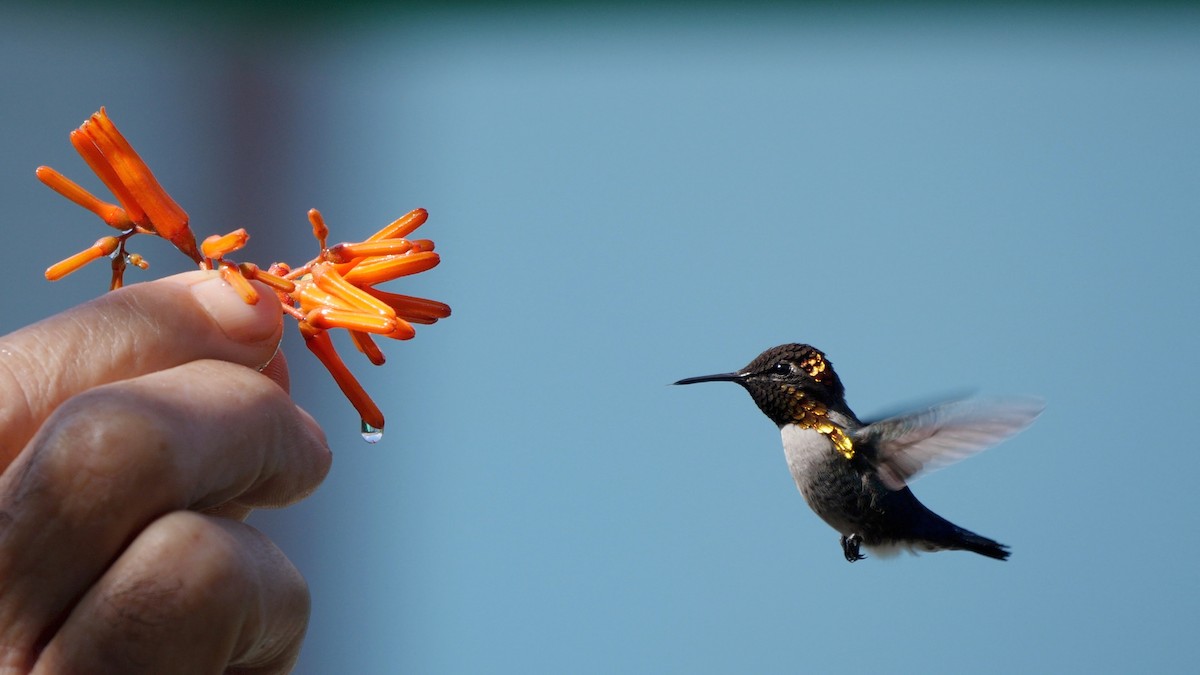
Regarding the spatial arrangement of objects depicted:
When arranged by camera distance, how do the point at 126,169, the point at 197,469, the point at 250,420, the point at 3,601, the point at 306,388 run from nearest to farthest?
the point at 3,601
the point at 197,469
the point at 250,420
the point at 126,169
the point at 306,388

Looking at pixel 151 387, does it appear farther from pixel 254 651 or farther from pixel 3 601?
pixel 254 651

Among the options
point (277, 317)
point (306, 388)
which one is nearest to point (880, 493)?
point (277, 317)

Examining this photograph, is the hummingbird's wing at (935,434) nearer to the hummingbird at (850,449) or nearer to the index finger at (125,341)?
the hummingbird at (850,449)

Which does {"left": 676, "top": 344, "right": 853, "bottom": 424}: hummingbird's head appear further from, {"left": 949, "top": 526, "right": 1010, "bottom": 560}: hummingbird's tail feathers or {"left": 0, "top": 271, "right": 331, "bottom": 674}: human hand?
{"left": 0, "top": 271, "right": 331, "bottom": 674}: human hand

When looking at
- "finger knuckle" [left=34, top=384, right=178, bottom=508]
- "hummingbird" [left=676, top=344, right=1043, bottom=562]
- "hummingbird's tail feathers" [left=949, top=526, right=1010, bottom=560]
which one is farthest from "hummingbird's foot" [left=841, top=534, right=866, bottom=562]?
"finger knuckle" [left=34, top=384, right=178, bottom=508]

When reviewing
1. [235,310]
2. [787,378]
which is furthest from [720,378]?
[235,310]

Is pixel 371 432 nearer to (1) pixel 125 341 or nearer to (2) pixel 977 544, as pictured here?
(1) pixel 125 341

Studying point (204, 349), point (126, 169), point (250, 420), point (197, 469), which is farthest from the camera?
point (126, 169)
